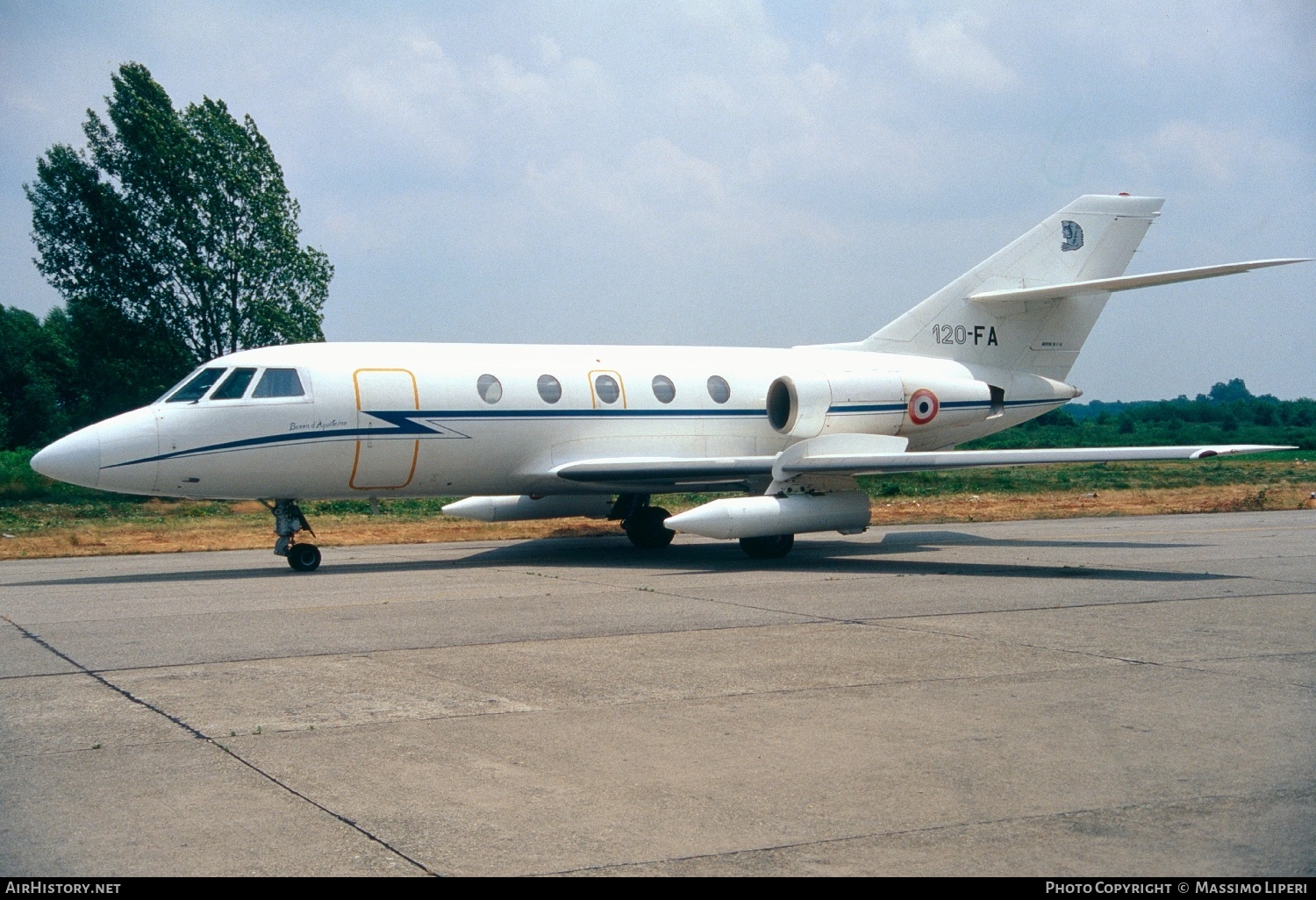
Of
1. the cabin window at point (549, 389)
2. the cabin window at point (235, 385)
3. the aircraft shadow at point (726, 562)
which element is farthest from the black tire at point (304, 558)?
the cabin window at point (549, 389)

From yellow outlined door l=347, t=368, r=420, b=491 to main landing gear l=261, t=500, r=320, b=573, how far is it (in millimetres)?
880

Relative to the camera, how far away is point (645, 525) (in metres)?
21.2

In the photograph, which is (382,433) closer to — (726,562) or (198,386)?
(198,386)

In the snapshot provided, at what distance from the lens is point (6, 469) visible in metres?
37.5

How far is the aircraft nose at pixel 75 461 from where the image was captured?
1593cm

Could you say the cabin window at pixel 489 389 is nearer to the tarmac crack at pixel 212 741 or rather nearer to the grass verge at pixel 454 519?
the grass verge at pixel 454 519

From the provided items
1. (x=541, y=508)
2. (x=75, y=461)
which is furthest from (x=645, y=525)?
(x=75, y=461)

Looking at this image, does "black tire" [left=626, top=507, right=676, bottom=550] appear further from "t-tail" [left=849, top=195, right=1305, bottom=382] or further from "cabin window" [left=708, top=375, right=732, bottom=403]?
"t-tail" [left=849, top=195, right=1305, bottom=382]

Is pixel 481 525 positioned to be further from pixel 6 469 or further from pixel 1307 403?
pixel 1307 403

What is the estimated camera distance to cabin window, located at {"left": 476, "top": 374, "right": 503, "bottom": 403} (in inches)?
724

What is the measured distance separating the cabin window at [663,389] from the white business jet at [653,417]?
31 millimetres

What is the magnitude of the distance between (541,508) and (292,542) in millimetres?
5344

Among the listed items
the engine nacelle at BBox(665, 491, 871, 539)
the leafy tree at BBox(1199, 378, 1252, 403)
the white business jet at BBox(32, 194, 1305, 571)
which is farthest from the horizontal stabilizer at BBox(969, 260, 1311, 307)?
the leafy tree at BBox(1199, 378, 1252, 403)
